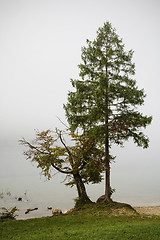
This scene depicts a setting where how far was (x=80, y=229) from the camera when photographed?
8938 millimetres

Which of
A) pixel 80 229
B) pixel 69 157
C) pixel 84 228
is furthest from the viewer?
pixel 69 157

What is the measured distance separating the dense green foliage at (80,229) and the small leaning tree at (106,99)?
4.19 metres

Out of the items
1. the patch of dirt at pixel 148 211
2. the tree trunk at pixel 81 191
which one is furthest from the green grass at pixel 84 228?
the patch of dirt at pixel 148 211

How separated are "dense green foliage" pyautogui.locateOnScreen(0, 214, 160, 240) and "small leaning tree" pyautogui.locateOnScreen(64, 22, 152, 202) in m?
4.19

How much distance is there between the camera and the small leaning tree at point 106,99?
13.9 meters

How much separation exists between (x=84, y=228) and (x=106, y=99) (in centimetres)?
928

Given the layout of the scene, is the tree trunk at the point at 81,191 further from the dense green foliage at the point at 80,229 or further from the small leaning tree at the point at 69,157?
the dense green foliage at the point at 80,229

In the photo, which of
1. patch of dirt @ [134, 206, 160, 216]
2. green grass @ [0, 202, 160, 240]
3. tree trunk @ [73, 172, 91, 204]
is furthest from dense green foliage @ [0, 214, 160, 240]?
patch of dirt @ [134, 206, 160, 216]

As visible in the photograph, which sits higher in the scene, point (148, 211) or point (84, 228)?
point (84, 228)

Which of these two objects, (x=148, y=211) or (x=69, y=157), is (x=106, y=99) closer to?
(x=69, y=157)

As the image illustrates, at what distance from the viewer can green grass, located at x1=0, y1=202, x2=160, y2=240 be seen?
297 inches

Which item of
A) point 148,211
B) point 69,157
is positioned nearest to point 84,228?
point 69,157

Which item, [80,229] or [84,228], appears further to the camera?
[84,228]

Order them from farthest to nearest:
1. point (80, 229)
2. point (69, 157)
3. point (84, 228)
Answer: point (69, 157)
point (84, 228)
point (80, 229)
